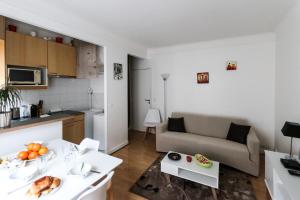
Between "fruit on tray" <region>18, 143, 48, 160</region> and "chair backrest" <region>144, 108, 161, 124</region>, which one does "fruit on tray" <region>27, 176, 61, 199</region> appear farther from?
"chair backrest" <region>144, 108, 161, 124</region>

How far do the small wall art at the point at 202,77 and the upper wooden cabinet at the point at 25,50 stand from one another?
3.25 m

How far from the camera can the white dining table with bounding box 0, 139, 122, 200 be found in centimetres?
95

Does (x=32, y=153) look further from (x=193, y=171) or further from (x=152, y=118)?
(x=152, y=118)

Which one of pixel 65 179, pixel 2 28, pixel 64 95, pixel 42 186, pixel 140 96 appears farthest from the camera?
pixel 140 96

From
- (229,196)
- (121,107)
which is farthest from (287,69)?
(121,107)

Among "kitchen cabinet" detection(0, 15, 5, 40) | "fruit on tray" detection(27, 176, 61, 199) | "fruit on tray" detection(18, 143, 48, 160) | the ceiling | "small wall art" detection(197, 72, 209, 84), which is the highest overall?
the ceiling

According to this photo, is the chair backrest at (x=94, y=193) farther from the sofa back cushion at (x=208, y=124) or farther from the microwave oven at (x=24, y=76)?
the sofa back cushion at (x=208, y=124)

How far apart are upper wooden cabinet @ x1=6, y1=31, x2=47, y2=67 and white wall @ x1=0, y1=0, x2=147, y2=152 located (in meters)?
0.58

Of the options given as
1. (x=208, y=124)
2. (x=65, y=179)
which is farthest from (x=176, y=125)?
(x=65, y=179)

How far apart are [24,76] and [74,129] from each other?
1.21m

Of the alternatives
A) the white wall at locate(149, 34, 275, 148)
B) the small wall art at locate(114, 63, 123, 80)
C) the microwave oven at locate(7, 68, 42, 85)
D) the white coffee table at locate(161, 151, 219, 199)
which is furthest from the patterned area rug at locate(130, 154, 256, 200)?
the microwave oven at locate(7, 68, 42, 85)

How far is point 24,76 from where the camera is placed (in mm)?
2297

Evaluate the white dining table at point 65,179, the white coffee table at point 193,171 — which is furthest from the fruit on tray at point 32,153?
the white coffee table at point 193,171

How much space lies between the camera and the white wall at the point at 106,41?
1.81 metres
